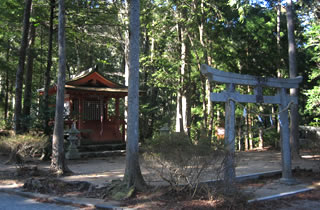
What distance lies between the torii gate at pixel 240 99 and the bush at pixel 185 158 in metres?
0.39

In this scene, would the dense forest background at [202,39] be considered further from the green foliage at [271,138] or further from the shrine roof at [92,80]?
the shrine roof at [92,80]

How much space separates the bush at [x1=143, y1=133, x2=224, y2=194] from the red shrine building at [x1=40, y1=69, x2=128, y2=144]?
33.0ft

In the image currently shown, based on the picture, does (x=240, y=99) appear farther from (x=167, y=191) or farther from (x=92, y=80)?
(x=92, y=80)

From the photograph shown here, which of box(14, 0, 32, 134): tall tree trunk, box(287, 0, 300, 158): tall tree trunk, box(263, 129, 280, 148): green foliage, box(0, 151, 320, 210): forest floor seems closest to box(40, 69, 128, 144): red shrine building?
box(14, 0, 32, 134): tall tree trunk

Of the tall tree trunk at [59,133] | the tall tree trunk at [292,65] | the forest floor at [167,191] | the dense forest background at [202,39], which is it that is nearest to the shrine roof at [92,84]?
the dense forest background at [202,39]

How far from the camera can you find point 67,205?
6.46 metres

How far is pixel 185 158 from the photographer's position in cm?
574

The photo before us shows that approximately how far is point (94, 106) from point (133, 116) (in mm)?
10699

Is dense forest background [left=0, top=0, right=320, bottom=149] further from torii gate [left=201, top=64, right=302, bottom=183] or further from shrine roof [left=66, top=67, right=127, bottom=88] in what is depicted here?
torii gate [left=201, top=64, right=302, bottom=183]

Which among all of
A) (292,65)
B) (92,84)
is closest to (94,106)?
(92,84)

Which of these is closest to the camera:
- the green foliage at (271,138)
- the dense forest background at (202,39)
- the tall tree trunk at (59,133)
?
the tall tree trunk at (59,133)

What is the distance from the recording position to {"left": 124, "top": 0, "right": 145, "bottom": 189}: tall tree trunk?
22.8ft

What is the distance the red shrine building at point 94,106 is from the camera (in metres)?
16.1

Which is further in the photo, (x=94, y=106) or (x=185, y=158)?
(x=94, y=106)
